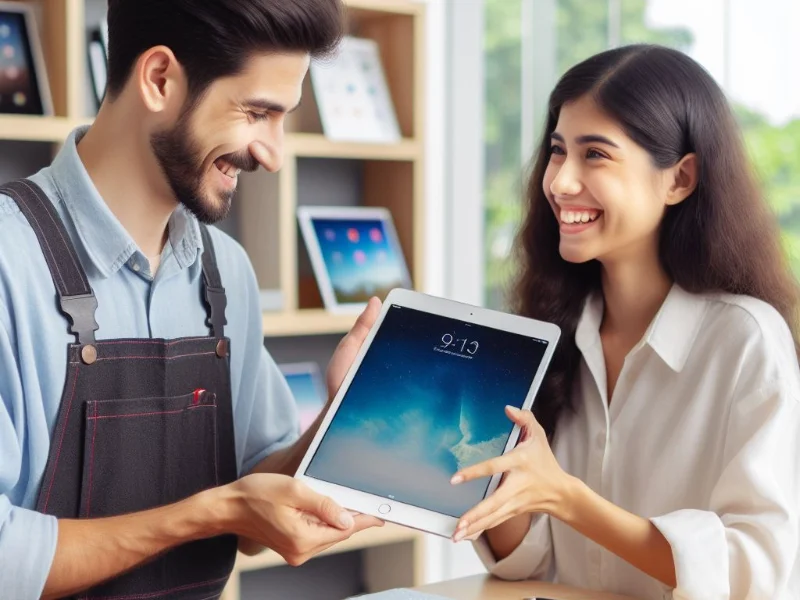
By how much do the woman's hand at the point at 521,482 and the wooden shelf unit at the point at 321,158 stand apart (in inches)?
60.7

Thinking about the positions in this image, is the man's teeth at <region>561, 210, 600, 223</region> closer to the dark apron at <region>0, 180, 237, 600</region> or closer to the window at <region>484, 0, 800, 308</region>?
the window at <region>484, 0, 800, 308</region>

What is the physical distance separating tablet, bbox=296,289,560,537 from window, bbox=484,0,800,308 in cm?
56

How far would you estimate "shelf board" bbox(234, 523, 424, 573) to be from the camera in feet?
9.63

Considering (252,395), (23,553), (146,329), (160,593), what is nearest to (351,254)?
(252,395)

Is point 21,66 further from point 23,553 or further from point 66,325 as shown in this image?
point 23,553

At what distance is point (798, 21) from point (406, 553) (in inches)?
73.5

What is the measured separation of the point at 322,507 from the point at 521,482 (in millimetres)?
274

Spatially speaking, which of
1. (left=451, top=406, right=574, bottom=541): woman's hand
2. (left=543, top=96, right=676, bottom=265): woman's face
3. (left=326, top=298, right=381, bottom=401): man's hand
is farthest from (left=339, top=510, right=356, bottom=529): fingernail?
(left=543, top=96, right=676, bottom=265): woman's face

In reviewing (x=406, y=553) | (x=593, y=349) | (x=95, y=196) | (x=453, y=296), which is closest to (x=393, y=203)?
(x=453, y=296)

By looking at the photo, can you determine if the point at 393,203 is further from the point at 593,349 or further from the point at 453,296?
the point at 593,349

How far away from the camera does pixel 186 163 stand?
5.22 feet

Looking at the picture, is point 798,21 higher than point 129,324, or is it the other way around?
point 798,21

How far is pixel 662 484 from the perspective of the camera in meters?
1.68

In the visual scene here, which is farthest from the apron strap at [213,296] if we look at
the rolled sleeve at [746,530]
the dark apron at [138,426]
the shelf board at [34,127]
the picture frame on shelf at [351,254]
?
the picture frame on shelf at [351,254]
